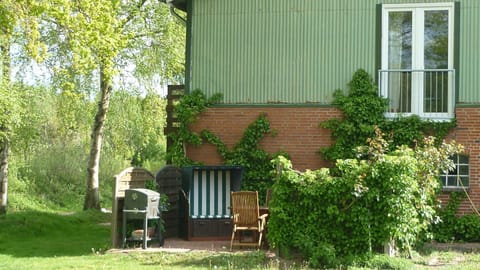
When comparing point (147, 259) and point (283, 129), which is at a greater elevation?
point (283, 129)

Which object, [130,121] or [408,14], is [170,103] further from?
[130,121]

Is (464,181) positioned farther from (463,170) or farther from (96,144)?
(96,144)

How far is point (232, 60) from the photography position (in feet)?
56.0

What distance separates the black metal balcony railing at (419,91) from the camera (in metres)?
16.1

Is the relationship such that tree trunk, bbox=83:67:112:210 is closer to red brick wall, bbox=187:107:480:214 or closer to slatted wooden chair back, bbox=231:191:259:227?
red brick wall, bbox=187:107:480:214

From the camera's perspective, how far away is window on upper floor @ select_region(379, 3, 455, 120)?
16156 mm

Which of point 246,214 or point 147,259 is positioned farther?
point 246,214

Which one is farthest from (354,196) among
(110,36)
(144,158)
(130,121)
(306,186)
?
(144,158)

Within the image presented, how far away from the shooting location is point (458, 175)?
1600cm

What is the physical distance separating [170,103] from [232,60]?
2.52 metres

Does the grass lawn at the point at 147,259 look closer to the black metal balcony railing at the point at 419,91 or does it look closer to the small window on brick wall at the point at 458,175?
the small window on brick wall at the point at 458,175

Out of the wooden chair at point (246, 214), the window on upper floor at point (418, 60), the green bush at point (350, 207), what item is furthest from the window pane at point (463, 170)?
the wooden chair at point (246, 214)

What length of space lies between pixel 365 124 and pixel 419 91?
1393 millimetres

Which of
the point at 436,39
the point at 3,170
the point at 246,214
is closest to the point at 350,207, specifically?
→ the point at 246,214
